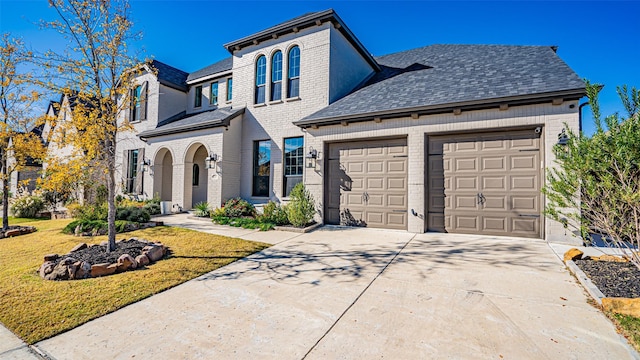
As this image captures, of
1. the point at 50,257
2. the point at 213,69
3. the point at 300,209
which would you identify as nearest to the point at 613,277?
the point at 300,209

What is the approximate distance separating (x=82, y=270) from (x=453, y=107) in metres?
8.81

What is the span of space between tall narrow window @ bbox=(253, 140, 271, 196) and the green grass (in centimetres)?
1035

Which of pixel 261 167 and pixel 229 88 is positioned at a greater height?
pixel 229 88

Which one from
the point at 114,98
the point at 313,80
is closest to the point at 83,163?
the point at 114,98

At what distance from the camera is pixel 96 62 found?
17.6ft

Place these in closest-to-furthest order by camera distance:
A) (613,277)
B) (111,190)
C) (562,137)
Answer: (613,277), (111,190), (562,137)

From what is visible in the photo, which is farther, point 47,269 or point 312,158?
point 312,158

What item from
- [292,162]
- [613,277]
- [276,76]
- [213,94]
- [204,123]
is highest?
[213,94]

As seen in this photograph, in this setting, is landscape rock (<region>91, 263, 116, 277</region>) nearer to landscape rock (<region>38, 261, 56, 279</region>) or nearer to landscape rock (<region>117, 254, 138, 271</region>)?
landscape rock (<region>117, 254, 138, 271</region>)

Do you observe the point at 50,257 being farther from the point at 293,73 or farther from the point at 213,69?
the point at 213,69

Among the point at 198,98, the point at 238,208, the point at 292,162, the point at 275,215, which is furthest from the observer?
the point at 198,98

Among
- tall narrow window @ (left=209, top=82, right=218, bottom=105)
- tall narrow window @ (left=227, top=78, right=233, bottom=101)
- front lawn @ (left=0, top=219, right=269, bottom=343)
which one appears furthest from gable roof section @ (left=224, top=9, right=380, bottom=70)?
front lawn @ (left=0, top=219, right=269, bottom=343)

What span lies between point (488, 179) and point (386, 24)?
22.9 ft

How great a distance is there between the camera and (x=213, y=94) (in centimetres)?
1509
